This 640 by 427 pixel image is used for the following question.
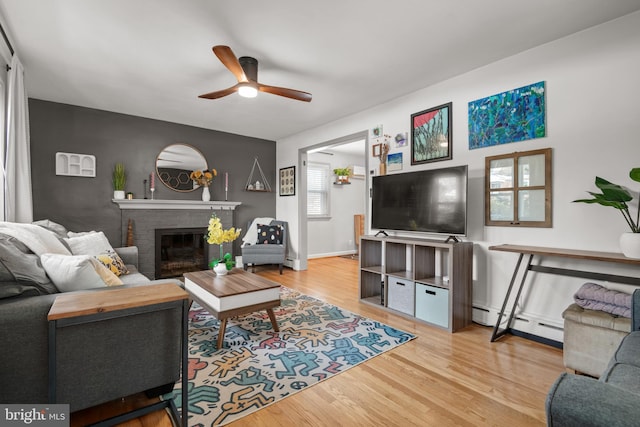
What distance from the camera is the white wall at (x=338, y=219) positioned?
6785mm

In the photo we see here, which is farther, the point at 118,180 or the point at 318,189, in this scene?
the point at 318,189

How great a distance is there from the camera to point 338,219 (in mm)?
7188

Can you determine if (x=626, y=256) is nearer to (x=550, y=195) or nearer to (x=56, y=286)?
(x=550, y=195)

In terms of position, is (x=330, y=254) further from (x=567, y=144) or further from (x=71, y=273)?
(x=71, y=273)

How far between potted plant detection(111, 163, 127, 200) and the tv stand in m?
3.52

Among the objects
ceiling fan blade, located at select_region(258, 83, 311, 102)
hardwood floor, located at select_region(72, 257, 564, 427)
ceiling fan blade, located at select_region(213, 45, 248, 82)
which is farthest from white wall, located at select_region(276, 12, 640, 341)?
ceiling fan blade, located at select_region(213, 45, 248, 82)

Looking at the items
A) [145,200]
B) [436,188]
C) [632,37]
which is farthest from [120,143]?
[632,37]

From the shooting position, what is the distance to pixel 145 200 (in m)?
4.48

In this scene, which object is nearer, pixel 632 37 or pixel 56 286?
pixel 56 286

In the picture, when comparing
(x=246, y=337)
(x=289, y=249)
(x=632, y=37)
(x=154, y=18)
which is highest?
(x=154, y=18)

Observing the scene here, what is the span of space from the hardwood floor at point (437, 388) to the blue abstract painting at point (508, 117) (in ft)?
5.88

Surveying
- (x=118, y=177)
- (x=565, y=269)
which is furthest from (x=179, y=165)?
(x=565, y=269)

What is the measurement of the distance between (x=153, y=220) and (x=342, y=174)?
3985 millimetres

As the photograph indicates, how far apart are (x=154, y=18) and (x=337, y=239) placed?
5.61 m
